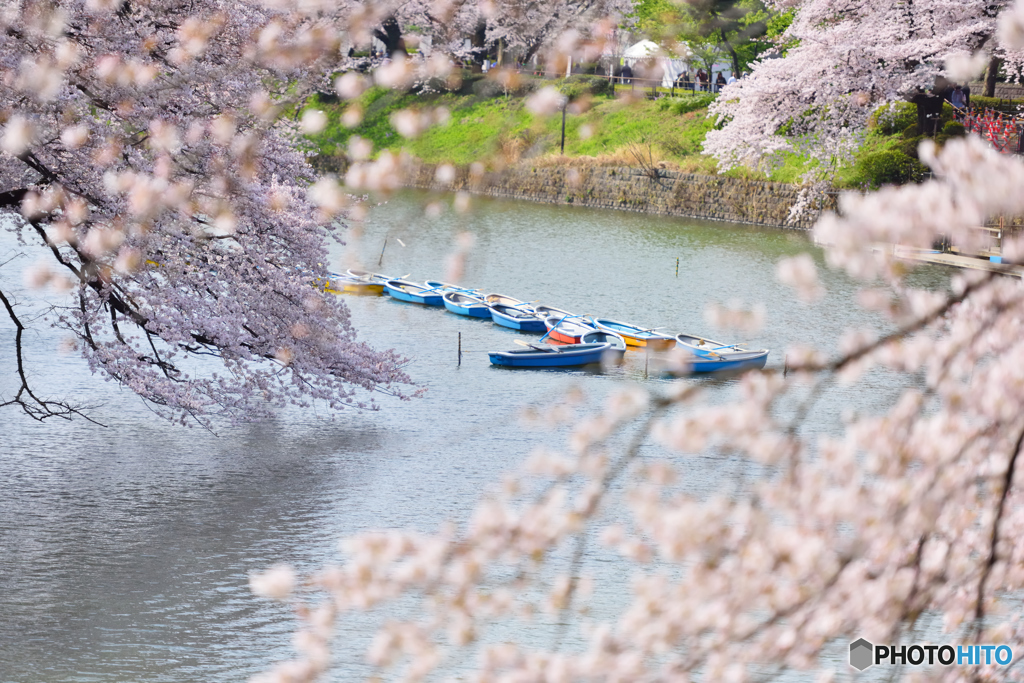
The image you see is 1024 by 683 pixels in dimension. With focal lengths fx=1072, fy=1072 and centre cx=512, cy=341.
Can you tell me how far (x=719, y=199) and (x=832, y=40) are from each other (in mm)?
10553

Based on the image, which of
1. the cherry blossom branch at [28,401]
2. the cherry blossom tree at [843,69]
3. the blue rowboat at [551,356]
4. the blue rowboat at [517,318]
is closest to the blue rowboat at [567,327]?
the blue rowboat at [517,318]

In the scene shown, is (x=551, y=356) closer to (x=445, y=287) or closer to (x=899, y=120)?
(x=445, y=287)

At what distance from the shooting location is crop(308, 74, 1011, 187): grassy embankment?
3206 centimetres

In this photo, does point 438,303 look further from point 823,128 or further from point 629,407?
point 629,407

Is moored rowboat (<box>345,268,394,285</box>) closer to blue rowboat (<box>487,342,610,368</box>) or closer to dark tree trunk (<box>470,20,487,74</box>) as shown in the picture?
blue rowboat (<box>487,342,610,368</box>)

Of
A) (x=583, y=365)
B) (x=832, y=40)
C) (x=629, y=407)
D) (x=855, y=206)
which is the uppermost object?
(x=832, y=40)

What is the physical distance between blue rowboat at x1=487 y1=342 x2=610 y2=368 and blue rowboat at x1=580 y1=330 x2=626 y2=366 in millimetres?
163

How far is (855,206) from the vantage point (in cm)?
280

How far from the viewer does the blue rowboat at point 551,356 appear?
20828 mm

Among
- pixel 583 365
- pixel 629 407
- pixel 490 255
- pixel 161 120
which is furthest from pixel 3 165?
pixel 490 255

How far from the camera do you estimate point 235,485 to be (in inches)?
539

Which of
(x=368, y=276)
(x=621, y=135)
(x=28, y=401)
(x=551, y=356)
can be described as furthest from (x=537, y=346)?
(x=621, y=135)

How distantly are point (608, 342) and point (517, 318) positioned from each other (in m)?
3.01

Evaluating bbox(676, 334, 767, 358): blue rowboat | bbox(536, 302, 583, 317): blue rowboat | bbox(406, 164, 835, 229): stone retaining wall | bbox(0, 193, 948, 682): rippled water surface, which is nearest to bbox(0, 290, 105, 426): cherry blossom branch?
bbox(0, 193, 948, 682): rippled water surface
